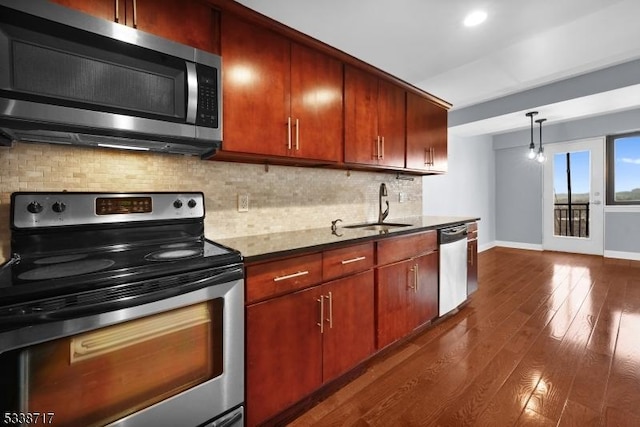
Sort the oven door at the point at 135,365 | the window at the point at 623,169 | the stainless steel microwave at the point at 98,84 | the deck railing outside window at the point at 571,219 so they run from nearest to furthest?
1. the oven door at the point at 135,365
2. the stainless steel microwave at the point at 98,84
3. the window at the point at 623,169
4. the deck railing outside window at the point at 571,219

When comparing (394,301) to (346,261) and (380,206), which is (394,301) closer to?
(346,261)

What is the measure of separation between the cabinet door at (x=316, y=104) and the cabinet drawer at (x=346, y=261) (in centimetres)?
67

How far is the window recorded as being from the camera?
5.05m

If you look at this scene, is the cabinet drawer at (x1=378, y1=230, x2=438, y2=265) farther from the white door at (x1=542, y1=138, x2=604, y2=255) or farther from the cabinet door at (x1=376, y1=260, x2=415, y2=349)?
the white door at (x1=542, y1=138, x2=604, y2=255)

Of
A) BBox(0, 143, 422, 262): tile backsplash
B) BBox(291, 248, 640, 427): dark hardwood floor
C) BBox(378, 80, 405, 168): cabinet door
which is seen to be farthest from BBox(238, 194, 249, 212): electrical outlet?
BBox(291, 248, 640, 427): dark hardwood floor

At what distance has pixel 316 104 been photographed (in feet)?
6.63

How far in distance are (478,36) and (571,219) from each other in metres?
5.22

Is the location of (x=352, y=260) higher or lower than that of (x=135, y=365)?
higher

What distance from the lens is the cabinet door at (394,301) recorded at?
206cm

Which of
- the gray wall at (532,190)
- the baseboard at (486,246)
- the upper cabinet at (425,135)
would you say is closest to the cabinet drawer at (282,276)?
the upper cabinet at (425,135)

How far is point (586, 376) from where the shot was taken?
190cm

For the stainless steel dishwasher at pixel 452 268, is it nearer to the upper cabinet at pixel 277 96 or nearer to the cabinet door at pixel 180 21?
the upper cabinet at pixel 277 96

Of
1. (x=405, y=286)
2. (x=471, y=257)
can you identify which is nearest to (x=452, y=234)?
(x=471, y=257)

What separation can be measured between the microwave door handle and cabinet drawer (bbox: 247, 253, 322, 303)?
780mm
